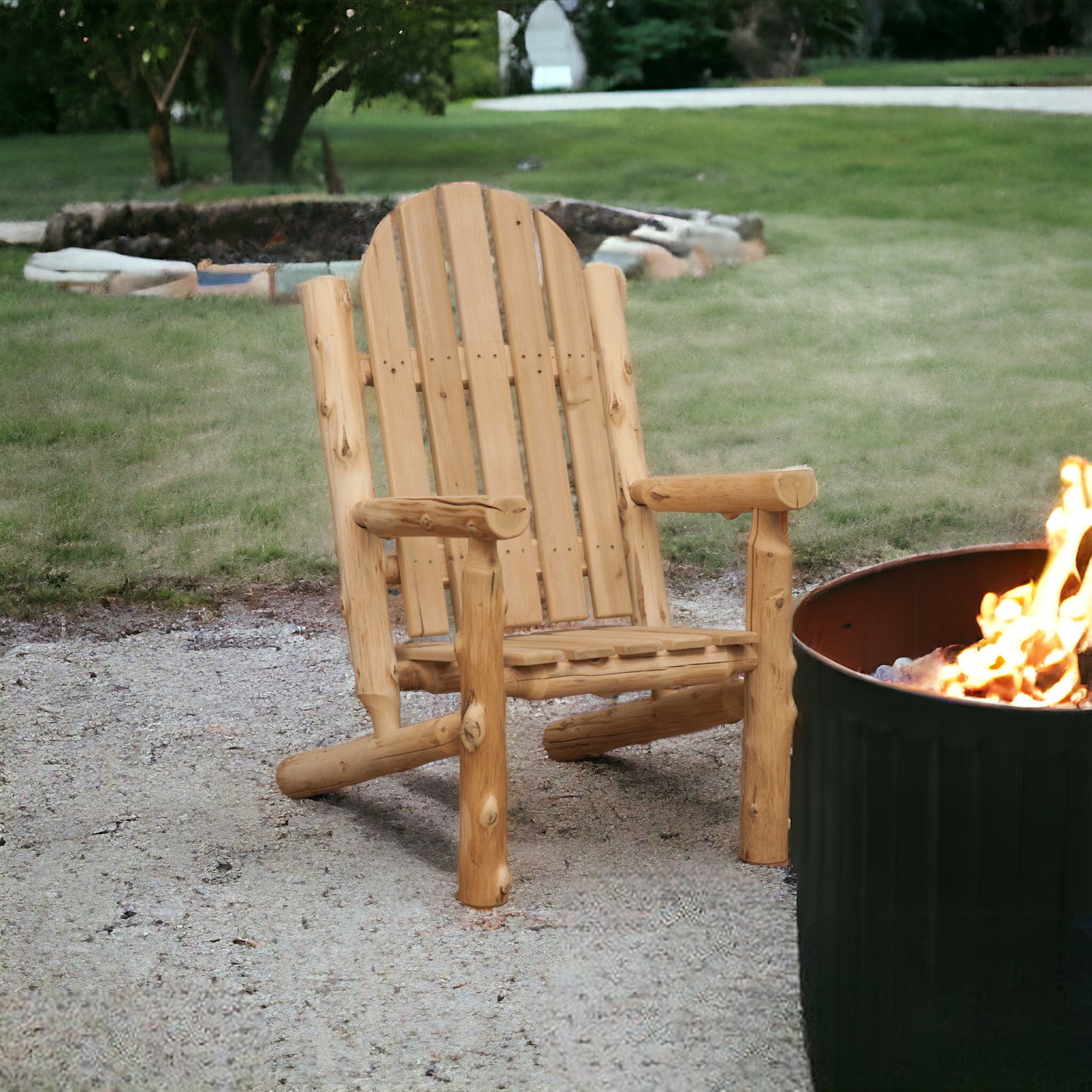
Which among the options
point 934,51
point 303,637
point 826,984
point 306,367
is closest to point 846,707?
point 826,984

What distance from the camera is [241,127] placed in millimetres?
4996

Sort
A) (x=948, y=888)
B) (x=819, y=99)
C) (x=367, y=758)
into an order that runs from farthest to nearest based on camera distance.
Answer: (x=819, y=99) → (x=367, y=758) → (x=948, y=888)

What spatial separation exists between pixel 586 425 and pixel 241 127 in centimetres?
301

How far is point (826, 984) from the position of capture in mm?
1545

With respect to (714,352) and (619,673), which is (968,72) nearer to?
(714,352)

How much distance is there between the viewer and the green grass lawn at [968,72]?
16.4 feet

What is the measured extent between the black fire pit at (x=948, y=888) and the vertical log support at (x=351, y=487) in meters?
0.87

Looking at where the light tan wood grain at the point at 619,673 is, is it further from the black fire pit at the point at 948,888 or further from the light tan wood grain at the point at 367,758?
the black fire pit at the point at 948,888

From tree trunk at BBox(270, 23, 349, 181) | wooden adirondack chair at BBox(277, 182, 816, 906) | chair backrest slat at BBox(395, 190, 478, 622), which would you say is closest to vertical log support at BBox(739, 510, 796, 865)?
wooden adirondack chair at BBox(277, 182, 816, 906)

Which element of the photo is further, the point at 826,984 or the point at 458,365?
the point at 458,365

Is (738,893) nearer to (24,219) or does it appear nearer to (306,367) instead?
(306,367)

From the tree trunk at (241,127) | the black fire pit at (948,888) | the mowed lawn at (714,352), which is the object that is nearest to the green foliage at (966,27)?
the mowed lawn at (714,352)

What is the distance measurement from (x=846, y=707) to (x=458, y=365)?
1.24m

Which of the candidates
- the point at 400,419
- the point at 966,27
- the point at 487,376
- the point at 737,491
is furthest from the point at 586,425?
the point at 966,27
